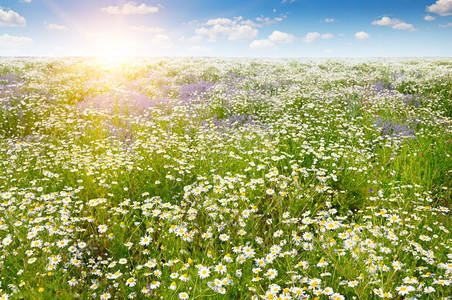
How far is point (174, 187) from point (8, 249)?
2.11 meters

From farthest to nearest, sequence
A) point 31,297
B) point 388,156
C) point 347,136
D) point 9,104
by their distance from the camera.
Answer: point 9,104, point 347,136, point 388,156, point 31,297

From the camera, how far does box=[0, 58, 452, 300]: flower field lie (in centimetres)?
266

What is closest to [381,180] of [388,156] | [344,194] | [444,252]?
[344,194]

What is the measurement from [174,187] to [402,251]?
10.00 feet

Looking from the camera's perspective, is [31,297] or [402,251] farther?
[402,251]

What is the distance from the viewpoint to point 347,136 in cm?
671

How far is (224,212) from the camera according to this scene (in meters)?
3.51

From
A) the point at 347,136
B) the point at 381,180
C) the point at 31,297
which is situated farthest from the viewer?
the point at 347,136

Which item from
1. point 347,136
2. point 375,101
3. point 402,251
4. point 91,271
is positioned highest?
point 375,101

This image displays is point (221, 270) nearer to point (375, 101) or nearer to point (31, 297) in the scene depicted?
point (31, 297)

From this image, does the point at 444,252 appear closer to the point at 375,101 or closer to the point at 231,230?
the point at 231,230

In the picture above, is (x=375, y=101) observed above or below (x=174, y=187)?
above

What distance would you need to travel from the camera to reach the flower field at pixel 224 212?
8.73 feet

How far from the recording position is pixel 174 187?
4.42m
